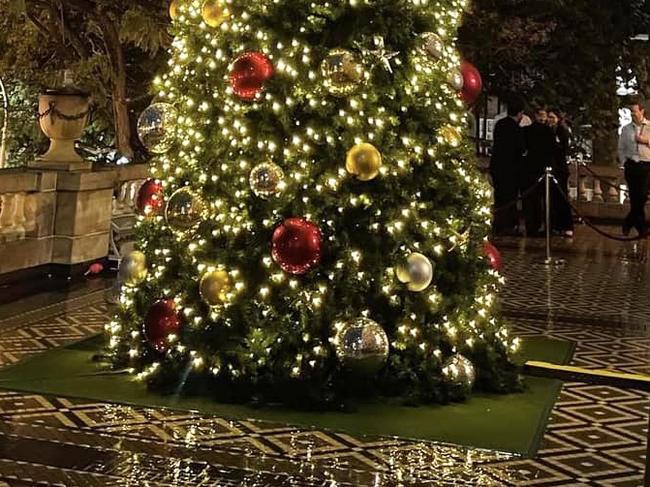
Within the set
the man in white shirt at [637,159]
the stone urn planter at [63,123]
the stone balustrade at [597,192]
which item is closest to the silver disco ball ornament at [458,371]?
the stone urn planter at [63,123]

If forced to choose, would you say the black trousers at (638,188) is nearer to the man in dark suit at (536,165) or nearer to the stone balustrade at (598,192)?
the man in dark suit at (536,165)

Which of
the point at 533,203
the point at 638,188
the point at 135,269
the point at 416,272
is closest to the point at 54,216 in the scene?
the point at 135,269

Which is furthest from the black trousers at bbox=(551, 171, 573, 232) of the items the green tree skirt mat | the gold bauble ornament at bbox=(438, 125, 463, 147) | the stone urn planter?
the gold bauble ornament at bbox=(438, 125, 463, 147)

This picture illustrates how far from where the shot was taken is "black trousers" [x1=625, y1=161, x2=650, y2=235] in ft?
49.1

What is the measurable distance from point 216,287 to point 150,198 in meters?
0.97

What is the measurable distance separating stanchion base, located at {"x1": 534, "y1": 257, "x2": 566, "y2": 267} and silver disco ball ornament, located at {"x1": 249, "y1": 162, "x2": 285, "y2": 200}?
7.25 metres

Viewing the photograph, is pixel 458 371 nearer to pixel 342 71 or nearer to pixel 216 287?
pixel 216 287

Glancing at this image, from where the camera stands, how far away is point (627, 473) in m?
5.65

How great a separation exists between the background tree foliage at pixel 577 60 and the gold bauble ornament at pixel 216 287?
12507mm

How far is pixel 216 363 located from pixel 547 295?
5196 millimetres

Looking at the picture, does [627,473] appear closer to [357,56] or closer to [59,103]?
[357,56]

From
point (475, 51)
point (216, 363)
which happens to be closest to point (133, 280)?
point (216, 363)

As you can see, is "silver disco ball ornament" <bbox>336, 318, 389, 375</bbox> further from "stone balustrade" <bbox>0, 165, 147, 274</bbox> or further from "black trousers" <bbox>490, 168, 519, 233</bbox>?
"black trousers" <bbox>490, 168, 519, 233</bbox>

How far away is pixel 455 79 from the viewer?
724 centimetres
